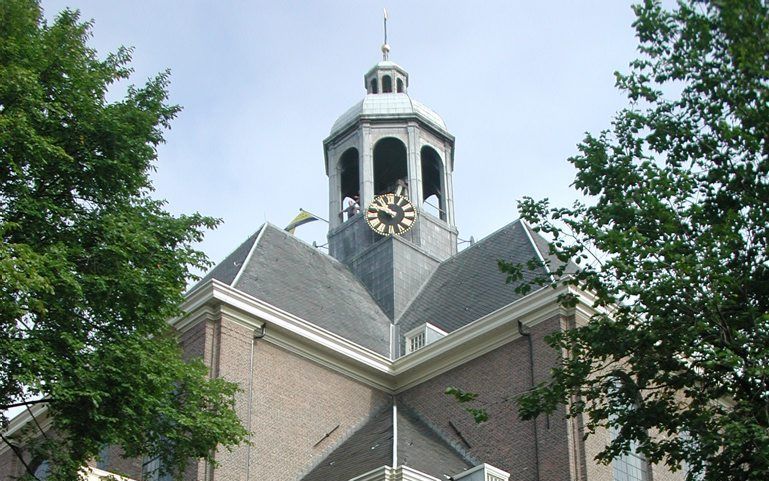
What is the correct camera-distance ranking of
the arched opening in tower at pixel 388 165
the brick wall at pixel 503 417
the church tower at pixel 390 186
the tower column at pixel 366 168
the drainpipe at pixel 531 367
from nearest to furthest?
the brick wall at pixel 503 417
the drainpipe at pixel 531 367
the church tower at pixel 390 186
the tower column at pixel 366 168
the arched opening in tower at pixel 388 165

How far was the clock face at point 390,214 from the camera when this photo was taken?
102 feet

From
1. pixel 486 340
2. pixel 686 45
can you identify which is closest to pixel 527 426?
pixel 486 340

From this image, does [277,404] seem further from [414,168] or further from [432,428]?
[414,168]

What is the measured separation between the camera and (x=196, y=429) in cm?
1538

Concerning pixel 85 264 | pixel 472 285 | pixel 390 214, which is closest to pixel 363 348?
pixel 472 285

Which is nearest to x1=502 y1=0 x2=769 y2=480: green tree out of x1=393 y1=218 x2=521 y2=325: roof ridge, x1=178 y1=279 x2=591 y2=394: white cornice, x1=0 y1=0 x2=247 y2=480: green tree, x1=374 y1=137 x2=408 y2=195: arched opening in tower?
x1=0 y1=0 x2=247 y2=480: green tree

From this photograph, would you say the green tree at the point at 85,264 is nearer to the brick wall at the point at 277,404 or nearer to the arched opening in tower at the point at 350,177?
the brick wall at the point at 277,404

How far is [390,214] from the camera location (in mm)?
31375

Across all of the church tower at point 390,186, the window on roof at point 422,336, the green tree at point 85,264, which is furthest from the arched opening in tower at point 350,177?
the green tree at point 85,264

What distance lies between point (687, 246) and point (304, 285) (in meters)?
15.7

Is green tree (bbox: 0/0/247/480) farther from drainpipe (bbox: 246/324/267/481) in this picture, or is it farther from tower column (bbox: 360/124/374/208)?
tower column (bbox: 360/124/374/208)

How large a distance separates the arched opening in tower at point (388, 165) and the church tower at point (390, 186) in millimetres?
32

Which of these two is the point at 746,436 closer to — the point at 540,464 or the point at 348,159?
the point at 540,464

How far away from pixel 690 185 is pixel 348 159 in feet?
71.6
